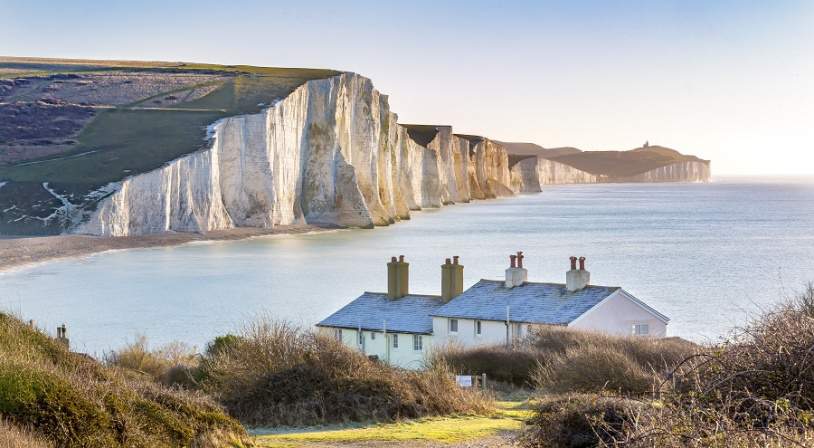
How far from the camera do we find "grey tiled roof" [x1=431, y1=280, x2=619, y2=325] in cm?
2769

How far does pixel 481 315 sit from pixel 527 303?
3.63ft

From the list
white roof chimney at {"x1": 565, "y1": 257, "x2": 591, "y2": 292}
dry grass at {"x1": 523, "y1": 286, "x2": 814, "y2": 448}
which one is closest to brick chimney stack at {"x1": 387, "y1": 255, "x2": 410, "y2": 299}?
white roof chimney at {"x1": 565, "y1": 257, "x2": 591, "y2": 292}

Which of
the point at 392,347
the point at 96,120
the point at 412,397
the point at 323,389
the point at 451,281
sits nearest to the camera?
the point at 412,397

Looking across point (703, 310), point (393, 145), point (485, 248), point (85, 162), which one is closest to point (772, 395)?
point (703, 310)

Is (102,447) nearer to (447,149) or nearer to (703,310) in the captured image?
(703,310)

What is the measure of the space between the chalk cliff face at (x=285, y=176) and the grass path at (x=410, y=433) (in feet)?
206

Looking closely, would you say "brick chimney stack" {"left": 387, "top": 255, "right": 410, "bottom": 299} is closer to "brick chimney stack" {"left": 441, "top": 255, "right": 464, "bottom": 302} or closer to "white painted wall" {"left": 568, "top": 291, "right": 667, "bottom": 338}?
"brick chimney stack" {"left": 441, "top": 255, "right": 464, "bottom": 302}

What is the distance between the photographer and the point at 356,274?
6100 centimetres

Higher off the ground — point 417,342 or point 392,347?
point 417,342

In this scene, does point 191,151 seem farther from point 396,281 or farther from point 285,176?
point 396,281

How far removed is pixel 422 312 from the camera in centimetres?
2981

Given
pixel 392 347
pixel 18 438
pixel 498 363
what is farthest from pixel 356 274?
pixel 18 438

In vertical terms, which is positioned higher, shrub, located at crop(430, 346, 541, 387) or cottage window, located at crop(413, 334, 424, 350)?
shrub, located at crop(430, 346, 541, 387)

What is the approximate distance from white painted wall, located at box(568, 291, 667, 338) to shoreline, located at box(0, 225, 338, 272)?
137 ft
